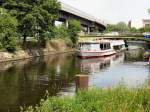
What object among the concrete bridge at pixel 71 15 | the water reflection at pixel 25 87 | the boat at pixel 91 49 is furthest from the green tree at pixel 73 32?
the water reflection at pixel 25 87

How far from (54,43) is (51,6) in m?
18.2

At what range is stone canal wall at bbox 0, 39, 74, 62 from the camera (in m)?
68.8

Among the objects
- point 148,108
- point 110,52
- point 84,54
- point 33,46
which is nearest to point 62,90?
point 148,108

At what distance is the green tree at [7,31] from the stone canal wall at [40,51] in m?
1.59

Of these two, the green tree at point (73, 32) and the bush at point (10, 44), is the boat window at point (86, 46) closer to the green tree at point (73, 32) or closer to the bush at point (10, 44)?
the bush at point (10, 44)

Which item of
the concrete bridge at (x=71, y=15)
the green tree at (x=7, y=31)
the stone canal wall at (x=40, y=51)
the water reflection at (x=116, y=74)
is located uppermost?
the concrete bridge at (x=71, y=15)

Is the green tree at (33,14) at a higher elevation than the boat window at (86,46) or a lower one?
higher

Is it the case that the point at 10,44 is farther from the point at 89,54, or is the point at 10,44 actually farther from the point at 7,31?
the point at 89,54

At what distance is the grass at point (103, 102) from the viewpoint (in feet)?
50.8

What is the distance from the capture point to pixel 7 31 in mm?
68812

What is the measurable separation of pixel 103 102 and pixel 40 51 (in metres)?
70.8

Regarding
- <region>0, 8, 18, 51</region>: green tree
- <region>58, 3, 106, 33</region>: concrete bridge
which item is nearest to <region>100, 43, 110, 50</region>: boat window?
<region>0, 8, 18, 51</region>: green tree

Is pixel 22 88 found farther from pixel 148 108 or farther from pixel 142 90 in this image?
pixel 148 108

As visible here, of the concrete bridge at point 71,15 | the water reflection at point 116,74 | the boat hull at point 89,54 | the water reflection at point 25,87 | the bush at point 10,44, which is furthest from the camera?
the concrete bridge at point 71,15
